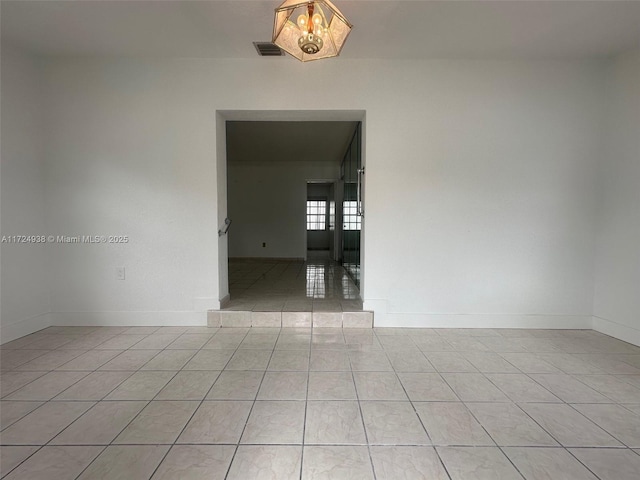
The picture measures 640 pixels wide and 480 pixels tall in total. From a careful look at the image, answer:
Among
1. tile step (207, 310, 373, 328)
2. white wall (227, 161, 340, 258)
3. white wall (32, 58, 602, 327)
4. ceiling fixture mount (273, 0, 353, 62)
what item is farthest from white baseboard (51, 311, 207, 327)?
white wall (227, 161, 340, 258)

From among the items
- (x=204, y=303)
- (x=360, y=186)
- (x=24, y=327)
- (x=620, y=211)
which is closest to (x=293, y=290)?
(x=204, y=303)

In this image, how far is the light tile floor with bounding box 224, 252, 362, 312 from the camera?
2924 mm

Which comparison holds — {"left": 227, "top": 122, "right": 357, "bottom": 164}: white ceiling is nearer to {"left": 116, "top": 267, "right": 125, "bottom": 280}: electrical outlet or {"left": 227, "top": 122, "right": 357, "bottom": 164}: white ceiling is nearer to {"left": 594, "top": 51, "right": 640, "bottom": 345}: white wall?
{"left": 116, "top": 267, "right": 125, "bottom": 280}: electrical outlet

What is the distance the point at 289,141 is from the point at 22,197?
3718 mm

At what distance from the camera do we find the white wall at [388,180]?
2693 millimetres

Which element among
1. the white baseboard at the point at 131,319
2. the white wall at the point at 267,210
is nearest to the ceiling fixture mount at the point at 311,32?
the white baseboard at the point at 131,319

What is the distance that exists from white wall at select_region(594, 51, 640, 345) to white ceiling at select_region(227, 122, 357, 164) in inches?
110

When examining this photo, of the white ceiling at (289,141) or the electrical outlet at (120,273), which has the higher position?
the white ceiling at (289,141)

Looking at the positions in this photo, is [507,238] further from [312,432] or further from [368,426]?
[312,432]

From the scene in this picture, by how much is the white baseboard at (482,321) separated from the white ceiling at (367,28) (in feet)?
7.85

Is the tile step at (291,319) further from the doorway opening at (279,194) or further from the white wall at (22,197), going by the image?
the doorway opening at (279,194)

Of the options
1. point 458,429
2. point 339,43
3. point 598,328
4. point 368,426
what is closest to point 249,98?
point 339,43

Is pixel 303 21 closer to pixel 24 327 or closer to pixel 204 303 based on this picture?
pixel 204 303

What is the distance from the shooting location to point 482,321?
279 centimetres
